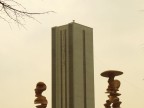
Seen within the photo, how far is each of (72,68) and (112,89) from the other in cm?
10195

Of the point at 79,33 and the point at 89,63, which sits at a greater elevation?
the point at 79,33

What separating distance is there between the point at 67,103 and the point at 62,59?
1216 cm

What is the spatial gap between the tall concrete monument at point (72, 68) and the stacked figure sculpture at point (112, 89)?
9041 centimetres

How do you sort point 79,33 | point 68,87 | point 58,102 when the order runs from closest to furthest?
1. point 58,102
2. point 68,87
3. point 79,33

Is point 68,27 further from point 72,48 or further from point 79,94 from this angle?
point 79,94

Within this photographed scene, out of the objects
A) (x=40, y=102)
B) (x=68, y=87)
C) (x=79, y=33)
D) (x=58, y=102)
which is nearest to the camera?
(x=40, y=102)

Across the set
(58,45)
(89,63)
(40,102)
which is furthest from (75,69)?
(40,102)

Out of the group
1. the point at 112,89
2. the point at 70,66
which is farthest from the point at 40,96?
the point at 70,66

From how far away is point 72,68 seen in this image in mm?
108188

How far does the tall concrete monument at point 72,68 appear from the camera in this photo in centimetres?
10212

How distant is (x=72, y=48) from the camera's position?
11250cm

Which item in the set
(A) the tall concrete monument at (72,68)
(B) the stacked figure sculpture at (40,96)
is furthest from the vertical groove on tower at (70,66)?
(B) the stacked figure sculpture at (40,96)

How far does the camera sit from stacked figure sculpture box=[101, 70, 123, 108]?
615 cm

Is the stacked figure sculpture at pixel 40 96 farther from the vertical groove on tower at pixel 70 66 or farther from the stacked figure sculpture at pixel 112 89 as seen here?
the vertical groove on tower at pixel 70 66
